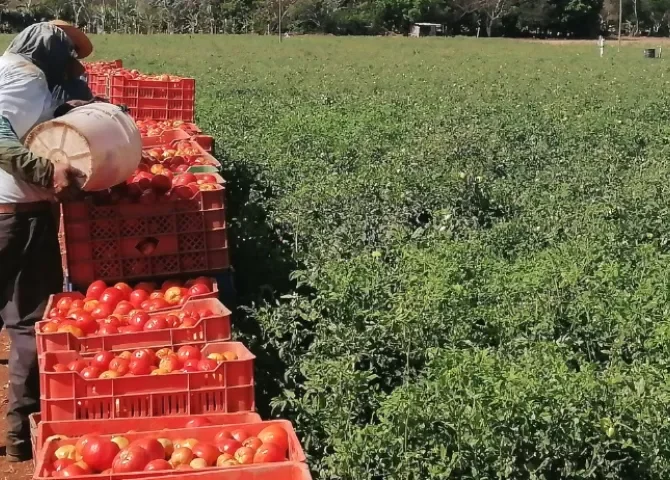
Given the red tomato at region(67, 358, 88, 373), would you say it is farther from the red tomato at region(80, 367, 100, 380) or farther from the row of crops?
the row of crops

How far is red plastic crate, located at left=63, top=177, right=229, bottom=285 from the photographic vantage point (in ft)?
17.6

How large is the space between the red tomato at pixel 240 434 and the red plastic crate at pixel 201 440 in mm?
15

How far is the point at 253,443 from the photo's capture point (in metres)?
3.61

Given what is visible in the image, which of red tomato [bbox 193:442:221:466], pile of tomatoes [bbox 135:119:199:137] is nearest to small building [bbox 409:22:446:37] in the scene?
pile of tomatoes [bbox 135:119:199:137]

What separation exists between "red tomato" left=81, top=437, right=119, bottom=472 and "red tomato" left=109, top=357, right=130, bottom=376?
28.9 inches

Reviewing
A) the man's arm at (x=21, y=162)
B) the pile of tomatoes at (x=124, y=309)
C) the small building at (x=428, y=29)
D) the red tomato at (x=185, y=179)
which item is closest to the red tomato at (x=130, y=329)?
the pile of tomatoes at (x=124, y=309)

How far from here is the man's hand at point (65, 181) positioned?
499cm

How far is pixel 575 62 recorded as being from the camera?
1502 inches

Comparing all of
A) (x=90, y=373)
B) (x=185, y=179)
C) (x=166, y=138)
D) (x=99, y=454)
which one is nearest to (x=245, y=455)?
(x=99, y=454)

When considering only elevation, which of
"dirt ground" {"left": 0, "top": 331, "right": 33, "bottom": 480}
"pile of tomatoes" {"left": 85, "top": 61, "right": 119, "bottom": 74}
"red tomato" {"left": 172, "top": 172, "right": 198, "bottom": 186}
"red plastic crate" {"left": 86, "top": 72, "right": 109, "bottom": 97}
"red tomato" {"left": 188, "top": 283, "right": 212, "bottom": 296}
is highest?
"pile of tomatoes" {"left": 85, "top": 61, "right": 119, "bottom": 74}

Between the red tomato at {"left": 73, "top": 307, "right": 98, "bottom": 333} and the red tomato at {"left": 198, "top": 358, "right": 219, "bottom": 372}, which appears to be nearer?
the red tomato at {"left": 198, "top": 358, "right": 219, "bottom": 372}

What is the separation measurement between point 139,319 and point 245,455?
1.49 meters

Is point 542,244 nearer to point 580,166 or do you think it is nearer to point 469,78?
point 580,166

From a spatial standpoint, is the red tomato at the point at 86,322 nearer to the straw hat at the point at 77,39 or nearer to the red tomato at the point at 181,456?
the red tomato at the point at 181,456
